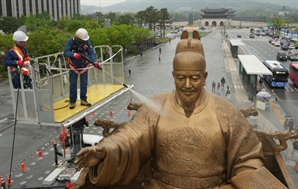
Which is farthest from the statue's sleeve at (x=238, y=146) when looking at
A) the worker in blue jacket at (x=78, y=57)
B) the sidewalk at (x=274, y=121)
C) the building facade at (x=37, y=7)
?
the building facade at (x=37, y=7)

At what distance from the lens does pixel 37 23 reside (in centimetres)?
5084

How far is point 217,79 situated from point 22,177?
2072 centimetres

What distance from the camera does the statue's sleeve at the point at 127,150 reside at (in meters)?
4.20

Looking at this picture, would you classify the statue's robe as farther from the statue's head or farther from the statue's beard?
the statue's head

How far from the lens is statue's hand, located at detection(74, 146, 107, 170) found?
12.6 feet

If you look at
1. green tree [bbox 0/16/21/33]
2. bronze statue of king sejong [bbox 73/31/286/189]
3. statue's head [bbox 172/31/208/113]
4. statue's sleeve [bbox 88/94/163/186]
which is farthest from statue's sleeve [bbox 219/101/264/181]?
green tree [bbox 0/16/21/33]

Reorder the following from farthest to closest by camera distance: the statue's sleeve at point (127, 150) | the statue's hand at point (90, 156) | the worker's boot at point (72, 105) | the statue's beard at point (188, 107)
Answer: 1. the worker's boot at point (72, 105)
2. the statue's beard at point (188, 107)
3. the statue's sleeve at point (127, 150)
4. the statue's hand at point (90, 156)

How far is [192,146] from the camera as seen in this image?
4.67m

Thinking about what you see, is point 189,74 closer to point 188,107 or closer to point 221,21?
point 188,107

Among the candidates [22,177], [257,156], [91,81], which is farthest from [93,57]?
[22,177]

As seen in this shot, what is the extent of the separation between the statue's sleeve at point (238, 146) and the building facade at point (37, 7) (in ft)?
235

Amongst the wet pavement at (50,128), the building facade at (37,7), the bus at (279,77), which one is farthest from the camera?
the building facade at (37,7)

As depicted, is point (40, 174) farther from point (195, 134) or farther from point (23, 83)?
point (195, 134)

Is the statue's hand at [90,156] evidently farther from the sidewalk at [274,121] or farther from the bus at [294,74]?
the bus at [294,74]
